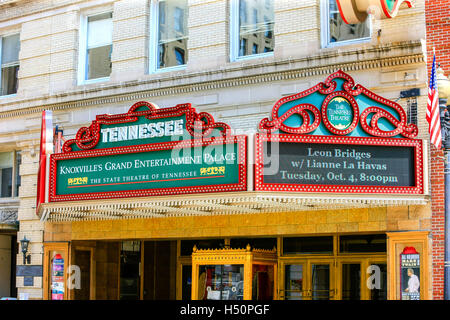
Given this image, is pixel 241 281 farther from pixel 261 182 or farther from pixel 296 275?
pixel 261 182

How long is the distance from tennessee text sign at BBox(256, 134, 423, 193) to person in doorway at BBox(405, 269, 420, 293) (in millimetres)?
1796

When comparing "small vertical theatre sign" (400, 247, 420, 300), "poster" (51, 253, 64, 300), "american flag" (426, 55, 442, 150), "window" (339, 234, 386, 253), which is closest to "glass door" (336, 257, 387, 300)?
"window" (339, 234, 386, 253)

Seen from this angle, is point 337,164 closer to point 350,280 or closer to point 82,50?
point 350,280

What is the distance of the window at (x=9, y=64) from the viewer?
20406 millimetres

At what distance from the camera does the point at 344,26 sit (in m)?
15.2

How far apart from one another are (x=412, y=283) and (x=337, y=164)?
293cm

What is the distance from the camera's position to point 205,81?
53.4ft

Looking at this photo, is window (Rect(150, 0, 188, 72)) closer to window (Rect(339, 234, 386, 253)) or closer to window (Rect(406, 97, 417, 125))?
window (Rect(339, 234, 386, 253))

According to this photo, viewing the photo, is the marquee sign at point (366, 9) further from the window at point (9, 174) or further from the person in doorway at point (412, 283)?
the window at point (9, 174)

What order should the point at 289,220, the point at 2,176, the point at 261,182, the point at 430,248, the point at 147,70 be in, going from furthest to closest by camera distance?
1. the point at 2,176
2. the point at 147,70
3. the point at 289,220
4. the point at 430,248
5. the point at 261,182

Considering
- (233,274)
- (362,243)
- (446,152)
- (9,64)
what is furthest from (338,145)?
(9,64)

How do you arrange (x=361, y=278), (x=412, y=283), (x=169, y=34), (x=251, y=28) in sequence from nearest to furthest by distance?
(x=412, y=283) → (x=361, y=278) → (x=251, y=28) → (x=169, y=34)

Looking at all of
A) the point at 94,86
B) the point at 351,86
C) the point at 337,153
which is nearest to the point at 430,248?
the point at 337,153

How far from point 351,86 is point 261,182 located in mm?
2544
